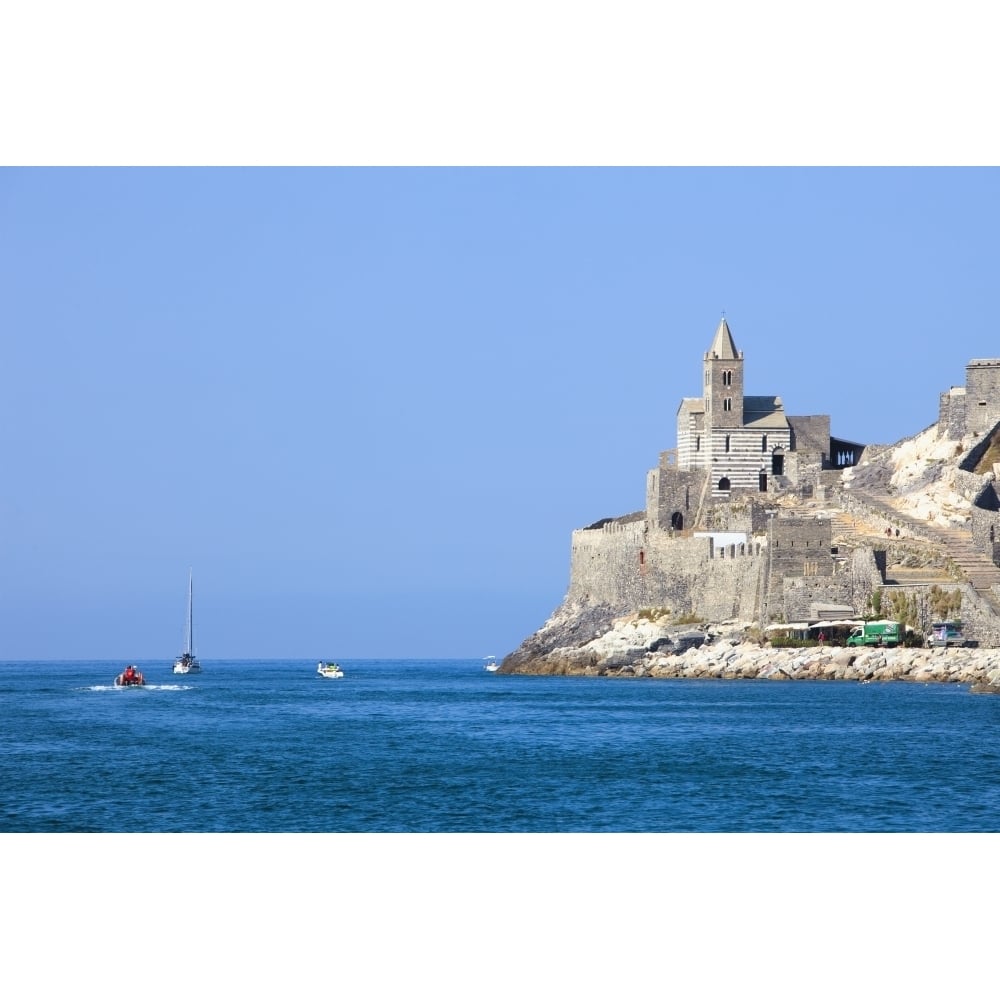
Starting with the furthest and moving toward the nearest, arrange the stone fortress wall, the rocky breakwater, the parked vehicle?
the stone fortress wall, the parked vehicle, the rocky breakwater

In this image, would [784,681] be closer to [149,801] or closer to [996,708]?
[996,708]

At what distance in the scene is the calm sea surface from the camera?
23.4 metres

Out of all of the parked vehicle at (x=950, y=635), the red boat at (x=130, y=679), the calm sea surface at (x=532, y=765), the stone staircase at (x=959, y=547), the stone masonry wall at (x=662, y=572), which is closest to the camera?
the calm sea surface at (x=532, y=765)

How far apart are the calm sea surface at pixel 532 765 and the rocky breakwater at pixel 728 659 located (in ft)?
5.36

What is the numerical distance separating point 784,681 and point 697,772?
23.5 meters

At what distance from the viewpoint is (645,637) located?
60906 mm

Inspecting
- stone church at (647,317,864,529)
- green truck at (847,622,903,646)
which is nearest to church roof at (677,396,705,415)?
stone church at (647,317,864,529)

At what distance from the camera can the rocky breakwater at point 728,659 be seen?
1865 inches

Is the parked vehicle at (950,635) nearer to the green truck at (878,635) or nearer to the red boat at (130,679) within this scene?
the green truck at (878,635)

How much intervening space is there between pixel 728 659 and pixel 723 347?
1602cm

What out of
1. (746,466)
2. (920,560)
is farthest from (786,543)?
(746,466)

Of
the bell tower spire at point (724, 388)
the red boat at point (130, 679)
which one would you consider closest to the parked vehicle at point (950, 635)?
the bell tower spire at point (724, 388)

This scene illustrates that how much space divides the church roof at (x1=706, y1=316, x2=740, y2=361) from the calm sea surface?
70.4ft

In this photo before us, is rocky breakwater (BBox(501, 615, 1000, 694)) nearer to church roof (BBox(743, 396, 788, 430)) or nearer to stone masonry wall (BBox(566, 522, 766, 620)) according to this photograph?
stone masonry wall (BBox(566, 522, 766, 620))
